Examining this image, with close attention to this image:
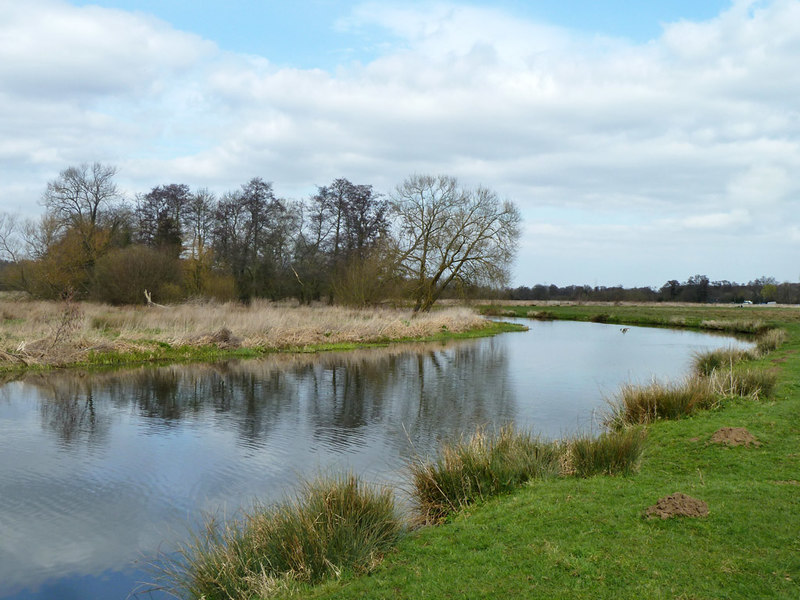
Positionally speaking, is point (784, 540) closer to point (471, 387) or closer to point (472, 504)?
point (472, 504)

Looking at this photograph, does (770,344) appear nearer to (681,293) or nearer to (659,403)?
(659,403)

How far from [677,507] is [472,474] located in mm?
2423

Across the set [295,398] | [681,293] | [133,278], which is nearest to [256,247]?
[133,278]

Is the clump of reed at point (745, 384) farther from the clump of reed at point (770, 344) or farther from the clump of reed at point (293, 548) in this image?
the clump of reed at point (770, 344)

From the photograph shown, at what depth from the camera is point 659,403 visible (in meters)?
11.0

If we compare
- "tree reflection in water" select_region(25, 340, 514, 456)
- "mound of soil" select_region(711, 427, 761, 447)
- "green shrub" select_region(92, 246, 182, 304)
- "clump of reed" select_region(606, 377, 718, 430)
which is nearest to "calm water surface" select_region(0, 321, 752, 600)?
"tree reflection in water" select_region(25, 340, 514, 456)

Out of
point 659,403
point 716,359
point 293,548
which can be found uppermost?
point 716,359

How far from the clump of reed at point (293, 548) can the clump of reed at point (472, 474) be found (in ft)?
3.75

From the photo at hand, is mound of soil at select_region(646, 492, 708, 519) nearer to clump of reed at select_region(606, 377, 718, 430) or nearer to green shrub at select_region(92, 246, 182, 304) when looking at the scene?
A: clump of reed at select_region(606, 377, 718, 430)

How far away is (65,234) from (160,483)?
37852 millimetres

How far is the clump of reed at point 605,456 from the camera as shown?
24.0ft

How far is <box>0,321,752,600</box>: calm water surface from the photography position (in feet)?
21.1

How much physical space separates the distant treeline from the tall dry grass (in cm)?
6302

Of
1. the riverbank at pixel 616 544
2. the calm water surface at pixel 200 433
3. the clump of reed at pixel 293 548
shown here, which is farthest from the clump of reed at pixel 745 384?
the clump of reed at pixel 293 548
